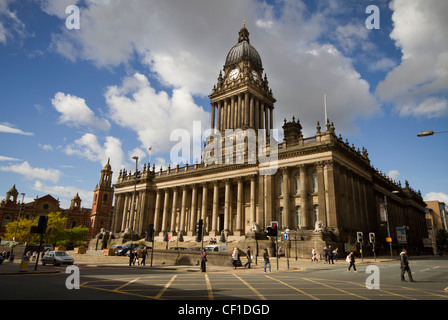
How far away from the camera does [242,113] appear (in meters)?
64.7

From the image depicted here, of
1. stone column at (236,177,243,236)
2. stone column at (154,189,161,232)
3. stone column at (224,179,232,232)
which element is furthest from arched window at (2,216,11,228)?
stone column at (236,177,243,236)

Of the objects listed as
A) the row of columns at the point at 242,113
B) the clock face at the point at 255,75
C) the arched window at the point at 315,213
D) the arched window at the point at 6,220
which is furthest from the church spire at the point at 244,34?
the arched window at the point at 6,220

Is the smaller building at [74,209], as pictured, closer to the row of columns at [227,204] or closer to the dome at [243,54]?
the row of columns at [227,204]

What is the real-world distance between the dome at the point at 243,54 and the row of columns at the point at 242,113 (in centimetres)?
972

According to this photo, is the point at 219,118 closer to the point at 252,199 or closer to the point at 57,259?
the point at 252,199

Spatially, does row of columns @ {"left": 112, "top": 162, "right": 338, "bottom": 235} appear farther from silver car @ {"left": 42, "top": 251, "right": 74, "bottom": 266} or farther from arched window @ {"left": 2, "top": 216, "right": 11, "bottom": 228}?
arched window @ {"left": 2, "top": 216, "right": 11, "bottom": 228}

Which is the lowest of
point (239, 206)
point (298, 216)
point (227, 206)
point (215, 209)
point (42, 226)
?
point (42, 226)

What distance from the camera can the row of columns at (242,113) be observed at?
64.4 meters

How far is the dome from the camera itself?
69875 mm

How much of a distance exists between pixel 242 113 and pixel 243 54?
15349 millimetres

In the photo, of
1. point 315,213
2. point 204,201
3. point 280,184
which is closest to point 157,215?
point 204,201

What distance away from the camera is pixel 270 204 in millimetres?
46812
